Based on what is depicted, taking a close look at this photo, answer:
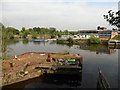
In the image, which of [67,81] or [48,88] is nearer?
[48,88]

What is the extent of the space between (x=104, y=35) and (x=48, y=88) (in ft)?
213

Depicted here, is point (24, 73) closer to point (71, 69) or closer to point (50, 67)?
point (50, 67)

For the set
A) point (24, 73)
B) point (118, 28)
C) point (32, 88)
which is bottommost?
point (32, 88)

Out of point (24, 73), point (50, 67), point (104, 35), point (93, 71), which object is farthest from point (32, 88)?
point (104, 35)

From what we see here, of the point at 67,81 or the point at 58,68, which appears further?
the point at 58,68

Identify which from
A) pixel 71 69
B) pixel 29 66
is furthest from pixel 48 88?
pixel 29 66

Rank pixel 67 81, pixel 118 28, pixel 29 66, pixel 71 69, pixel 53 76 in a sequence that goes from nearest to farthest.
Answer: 1. pixel 118 28
2. pixel 67 81
3. pixel 53 76
4. pixel 71 69
5. pixel 29 66

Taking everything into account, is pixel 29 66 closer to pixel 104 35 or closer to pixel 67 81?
pixel 67 81

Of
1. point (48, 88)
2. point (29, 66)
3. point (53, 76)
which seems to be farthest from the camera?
point (29, 66)

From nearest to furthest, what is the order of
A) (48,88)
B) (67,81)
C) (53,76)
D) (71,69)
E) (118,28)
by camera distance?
(118,28), (48,88), (67,81), (53,76), (71,69)

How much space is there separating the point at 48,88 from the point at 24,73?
5125mm

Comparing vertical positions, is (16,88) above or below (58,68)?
below

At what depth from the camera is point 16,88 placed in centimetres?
1288

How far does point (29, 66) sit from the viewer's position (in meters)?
18.9
